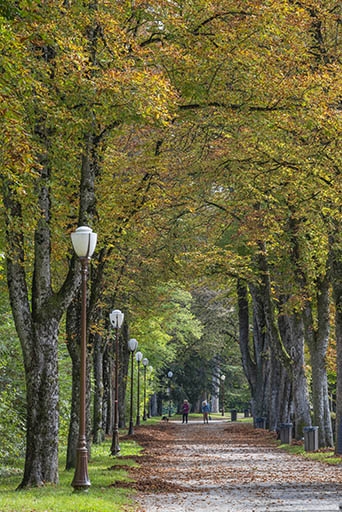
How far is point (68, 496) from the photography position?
12539 mm

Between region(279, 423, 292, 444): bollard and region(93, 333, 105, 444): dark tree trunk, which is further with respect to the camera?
region(279, 423, 292, 444): bollard

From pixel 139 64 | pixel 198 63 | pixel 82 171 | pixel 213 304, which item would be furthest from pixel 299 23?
pixel 213 304

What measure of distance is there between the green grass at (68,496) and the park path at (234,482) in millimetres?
369

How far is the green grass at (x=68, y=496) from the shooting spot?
1116 centimetres

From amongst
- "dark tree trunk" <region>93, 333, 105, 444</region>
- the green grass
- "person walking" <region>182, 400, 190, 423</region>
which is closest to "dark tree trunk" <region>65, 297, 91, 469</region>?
the green grass

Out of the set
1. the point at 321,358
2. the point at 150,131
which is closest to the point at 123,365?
the point at 321,358

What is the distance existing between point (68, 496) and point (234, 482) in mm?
5087

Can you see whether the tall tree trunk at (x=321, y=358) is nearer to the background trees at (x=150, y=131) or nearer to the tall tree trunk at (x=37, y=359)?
the background trees at (x=150, y=131)

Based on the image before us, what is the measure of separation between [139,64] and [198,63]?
3.89ft

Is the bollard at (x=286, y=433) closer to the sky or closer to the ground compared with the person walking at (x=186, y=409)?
closer to the ground

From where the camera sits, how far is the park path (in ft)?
42.1

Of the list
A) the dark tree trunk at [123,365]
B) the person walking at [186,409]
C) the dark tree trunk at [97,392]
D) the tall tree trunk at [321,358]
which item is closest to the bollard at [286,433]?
the tall tree trunk at [321,358]

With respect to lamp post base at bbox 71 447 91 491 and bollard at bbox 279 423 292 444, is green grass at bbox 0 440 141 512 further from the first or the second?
bollard at bbox 279 423 292 444

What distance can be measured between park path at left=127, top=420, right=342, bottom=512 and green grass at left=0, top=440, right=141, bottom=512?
369mm
